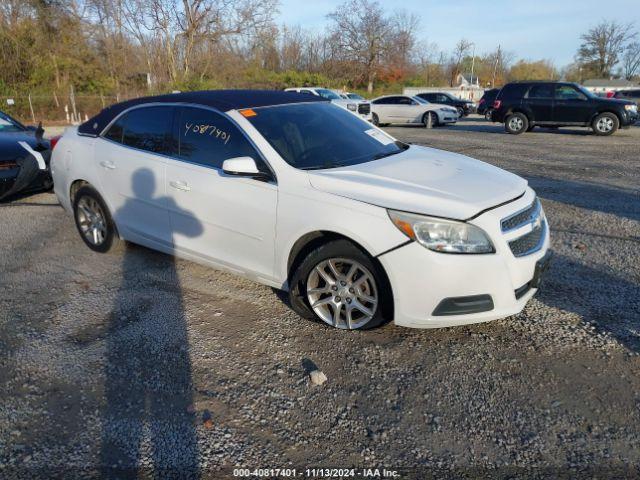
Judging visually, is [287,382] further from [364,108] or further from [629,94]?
[629,94]

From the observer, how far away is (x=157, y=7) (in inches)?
1367

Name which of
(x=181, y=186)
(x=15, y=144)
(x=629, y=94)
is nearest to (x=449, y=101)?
(x=629, y=94)

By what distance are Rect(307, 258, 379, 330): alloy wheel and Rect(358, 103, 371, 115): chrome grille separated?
17.5 m

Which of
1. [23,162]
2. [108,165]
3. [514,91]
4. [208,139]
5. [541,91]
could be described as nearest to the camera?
[208,139]

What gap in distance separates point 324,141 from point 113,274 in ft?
7.84

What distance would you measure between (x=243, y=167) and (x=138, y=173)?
4.59ft

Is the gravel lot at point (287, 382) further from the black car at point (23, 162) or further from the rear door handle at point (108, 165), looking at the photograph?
the black car at point (23, 162)

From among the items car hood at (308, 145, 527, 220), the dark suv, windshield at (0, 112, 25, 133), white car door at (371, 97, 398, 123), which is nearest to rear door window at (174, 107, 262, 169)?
car hood at (308, 145, 527, 220)

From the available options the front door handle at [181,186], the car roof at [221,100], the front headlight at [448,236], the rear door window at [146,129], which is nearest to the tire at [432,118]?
the car roof at [221,100]

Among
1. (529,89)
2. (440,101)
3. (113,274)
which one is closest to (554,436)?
(113,274)

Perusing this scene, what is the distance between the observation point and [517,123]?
16.9 metres

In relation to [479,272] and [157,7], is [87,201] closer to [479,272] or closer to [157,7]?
[479,272]

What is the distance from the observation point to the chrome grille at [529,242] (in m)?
3.14

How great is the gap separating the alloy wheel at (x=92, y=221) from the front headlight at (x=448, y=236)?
3397 millimetres
